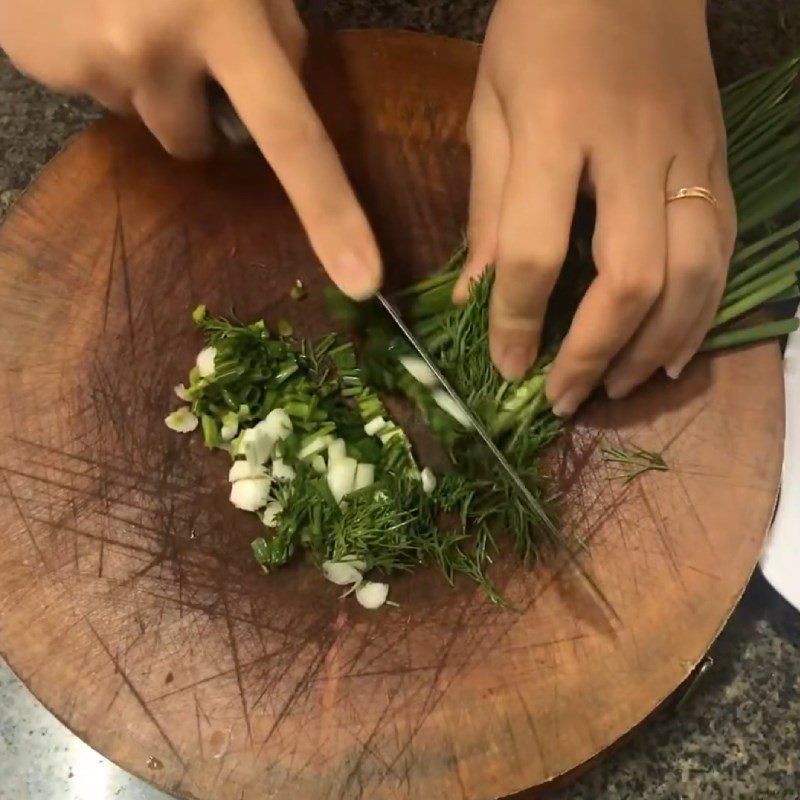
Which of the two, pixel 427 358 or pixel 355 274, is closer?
pixel 355 274

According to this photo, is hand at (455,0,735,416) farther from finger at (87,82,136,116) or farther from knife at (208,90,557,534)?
finger at (87,82,136,116)

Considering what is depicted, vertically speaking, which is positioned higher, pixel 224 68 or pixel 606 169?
pixel 224 68

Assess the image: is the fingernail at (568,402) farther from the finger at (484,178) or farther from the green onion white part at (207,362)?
the green onion white part at (207,362)

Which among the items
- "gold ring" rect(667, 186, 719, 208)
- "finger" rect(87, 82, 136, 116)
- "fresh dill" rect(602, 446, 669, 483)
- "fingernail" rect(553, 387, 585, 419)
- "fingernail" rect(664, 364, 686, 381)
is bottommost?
"fresh dill" rect(602, 446, 669, 483)

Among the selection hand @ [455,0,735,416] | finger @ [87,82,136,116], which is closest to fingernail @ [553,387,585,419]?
hand @ [455,0,735,416]

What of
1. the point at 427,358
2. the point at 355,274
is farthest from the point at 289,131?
the point at 427,358

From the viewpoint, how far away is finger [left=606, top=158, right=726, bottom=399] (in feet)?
2.43

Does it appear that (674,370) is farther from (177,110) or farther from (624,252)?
(177,110)

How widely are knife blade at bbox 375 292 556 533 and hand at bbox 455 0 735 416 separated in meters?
0.06

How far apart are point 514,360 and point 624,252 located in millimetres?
169

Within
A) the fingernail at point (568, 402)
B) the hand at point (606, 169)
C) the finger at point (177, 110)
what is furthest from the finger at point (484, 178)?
the finger at point (177, 110)

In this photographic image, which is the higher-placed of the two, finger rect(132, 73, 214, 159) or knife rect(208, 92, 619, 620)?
finger rect(132, 73, 214, 159)

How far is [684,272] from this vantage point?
74 cm

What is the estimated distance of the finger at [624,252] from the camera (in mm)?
719
